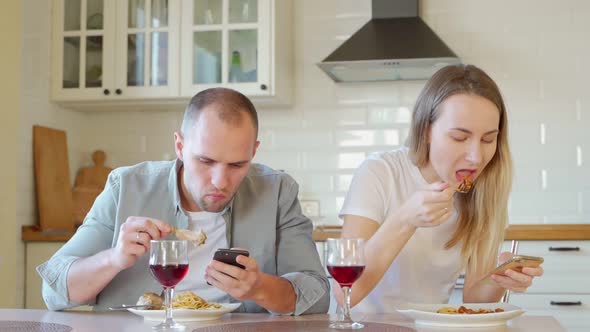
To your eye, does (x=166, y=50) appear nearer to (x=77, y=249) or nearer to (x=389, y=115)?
(x=389, y=115)

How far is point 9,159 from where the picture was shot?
4.12m

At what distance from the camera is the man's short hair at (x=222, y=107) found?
7.15 feet

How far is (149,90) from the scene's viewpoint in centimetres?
452

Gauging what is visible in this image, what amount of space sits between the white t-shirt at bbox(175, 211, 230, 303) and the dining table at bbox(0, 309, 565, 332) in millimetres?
225

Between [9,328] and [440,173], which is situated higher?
[440,173]

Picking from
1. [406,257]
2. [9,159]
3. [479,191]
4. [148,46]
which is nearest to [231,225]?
[406,257]

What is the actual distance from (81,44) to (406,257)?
9.37ft

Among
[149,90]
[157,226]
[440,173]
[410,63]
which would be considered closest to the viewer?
[157,226]

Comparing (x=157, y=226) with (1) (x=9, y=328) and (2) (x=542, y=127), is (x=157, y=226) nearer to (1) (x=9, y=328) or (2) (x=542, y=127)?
(1) (x=9, y=328)

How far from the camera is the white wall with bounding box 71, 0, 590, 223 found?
442 cm

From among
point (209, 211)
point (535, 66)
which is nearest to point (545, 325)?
point (209, 211)

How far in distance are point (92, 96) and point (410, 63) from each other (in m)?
1.74

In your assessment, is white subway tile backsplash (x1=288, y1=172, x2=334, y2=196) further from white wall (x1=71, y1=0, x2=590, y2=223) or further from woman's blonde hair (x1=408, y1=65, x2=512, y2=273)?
woman's blonde hair (x1=408, y1=65, x2=512, y2=273)

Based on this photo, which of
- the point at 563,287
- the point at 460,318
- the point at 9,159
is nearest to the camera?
the point at 460,318
